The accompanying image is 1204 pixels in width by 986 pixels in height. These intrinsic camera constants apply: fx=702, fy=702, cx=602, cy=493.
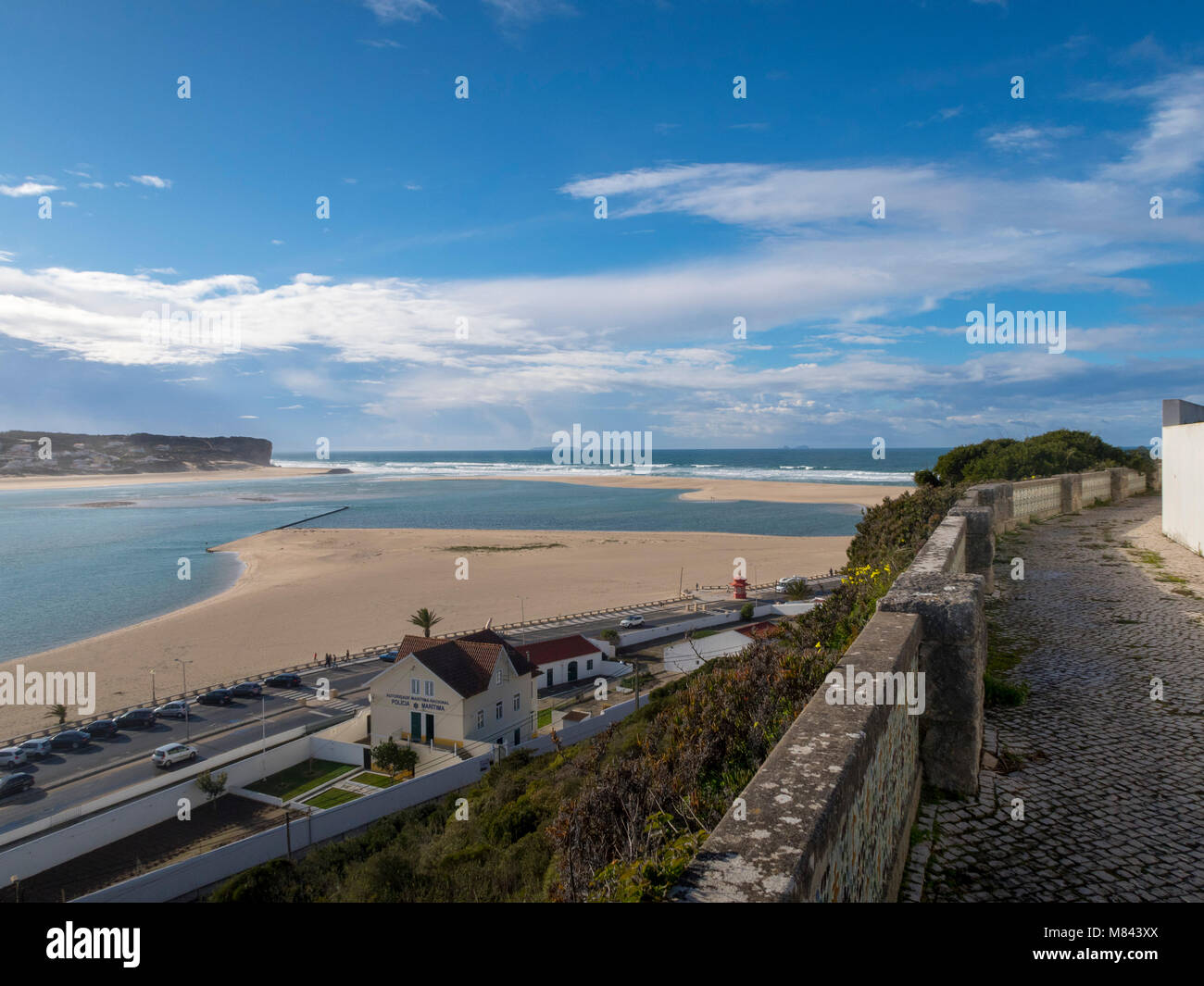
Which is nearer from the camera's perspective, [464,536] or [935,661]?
[935,661]

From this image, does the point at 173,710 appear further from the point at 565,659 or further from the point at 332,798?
the point at 565,659

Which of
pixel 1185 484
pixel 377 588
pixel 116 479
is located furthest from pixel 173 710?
pixel 116 479

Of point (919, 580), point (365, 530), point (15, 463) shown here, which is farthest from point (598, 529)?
point (15, 463)

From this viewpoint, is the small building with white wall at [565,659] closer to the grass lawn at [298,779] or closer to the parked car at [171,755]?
the grass lawn at [298,779]

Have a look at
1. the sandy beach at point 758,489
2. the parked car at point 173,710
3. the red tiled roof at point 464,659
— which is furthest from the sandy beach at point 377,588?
the sandy beach at point 758,489

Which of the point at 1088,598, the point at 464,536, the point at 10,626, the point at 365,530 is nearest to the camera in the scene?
the point at 1088,598

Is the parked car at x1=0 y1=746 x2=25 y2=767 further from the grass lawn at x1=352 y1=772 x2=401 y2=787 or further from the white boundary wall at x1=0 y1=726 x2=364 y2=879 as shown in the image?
the grass lawn at x1=352 y1=772 x2=401 y2=787
